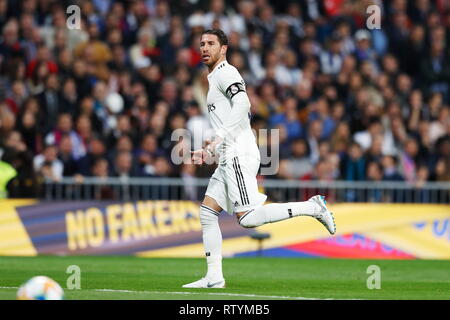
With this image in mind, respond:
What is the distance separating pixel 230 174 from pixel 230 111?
26.9 inches

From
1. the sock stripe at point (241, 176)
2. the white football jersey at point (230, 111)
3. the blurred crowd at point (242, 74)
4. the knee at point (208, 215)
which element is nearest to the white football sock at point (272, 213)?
the sock stripe at point (241, 176)

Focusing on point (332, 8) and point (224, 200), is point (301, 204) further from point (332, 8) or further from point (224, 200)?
point (332, 8)

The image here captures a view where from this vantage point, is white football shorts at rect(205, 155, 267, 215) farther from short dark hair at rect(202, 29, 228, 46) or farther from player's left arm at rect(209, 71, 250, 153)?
short dark hair at rect(202, 29, 228, 46)

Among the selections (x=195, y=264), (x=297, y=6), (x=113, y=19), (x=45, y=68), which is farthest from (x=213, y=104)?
(x=297, y=6)

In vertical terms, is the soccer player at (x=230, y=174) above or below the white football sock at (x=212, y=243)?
above

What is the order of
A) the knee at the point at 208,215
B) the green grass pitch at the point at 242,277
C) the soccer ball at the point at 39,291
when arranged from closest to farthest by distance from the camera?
the soccer ball at the point at 39,291, the green grass pitch at the point at 242,277, the knee at the point at 208,215

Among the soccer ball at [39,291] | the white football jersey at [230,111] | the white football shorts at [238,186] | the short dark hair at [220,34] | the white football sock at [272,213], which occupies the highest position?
the short dark hair at [220,34]

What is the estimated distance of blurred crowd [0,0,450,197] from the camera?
2088 centimetres

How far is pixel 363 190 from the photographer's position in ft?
68.5

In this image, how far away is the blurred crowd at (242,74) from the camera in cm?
2088

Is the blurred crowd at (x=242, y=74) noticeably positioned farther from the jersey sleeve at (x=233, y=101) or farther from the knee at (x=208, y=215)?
the jersey sleeve at (x=233, y=101)

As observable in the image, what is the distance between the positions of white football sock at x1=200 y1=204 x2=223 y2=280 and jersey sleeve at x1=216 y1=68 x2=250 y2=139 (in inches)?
35.6

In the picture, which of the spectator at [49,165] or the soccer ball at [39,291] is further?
the spectator at [49,165]

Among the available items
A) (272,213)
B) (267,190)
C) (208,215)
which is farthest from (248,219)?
(267,190)
